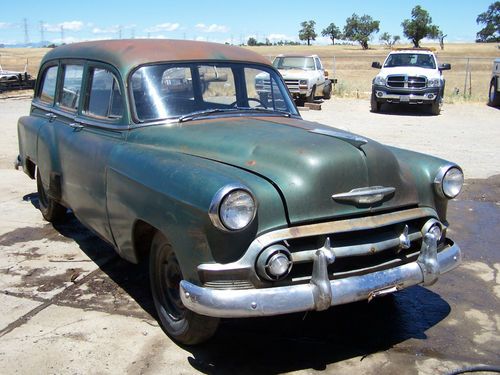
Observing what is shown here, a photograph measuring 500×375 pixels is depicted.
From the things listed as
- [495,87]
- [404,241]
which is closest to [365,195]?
[404,241]

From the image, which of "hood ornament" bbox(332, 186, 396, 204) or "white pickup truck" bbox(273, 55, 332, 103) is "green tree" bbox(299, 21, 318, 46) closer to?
"white pickup truck" bbox(273, 55, 332, 103)

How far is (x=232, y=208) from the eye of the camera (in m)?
2.86

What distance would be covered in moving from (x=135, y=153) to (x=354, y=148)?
4.60 feet

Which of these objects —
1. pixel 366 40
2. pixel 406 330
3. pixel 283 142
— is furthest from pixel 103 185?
pixel 366 40

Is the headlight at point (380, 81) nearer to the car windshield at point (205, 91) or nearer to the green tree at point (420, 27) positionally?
the car windshield at point (205, 91)

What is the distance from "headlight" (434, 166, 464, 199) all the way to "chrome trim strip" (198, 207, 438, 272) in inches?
18.7

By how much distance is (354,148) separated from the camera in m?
3.39

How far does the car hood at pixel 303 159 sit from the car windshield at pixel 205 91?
8.1 inches

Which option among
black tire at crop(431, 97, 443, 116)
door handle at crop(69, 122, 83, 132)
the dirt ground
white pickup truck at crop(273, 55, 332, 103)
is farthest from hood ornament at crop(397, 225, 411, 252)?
white pickup truck at crop(273, 55, 332, 103)

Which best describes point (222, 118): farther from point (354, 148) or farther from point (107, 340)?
point (107, 340)

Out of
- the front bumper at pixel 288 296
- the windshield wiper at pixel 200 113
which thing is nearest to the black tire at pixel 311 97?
the windshield wiper at pixel 200 113

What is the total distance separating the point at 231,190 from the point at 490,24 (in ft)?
351

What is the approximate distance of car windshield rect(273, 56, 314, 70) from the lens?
19577mm

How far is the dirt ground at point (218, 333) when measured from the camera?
10.8 ft
